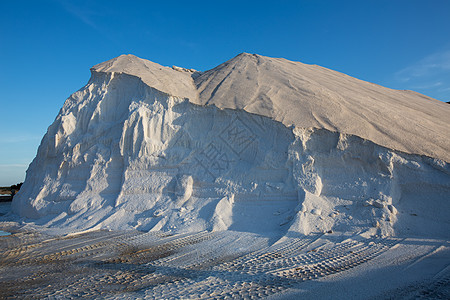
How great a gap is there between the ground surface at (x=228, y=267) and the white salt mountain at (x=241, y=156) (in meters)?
1.06

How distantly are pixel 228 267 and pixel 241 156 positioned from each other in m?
5.20

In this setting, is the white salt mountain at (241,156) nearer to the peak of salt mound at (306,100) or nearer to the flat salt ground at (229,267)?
the peak of salt mound at (306,100)

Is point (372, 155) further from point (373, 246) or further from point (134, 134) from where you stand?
point (134, 134)

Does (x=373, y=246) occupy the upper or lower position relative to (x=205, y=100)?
lower

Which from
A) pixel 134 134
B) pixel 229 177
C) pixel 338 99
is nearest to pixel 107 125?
pixel 134 134

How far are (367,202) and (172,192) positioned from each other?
636 centimetres

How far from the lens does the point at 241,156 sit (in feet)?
34.7

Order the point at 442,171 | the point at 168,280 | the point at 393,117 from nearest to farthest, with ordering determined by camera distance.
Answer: the point at 168,280
the point at 442,171
the point at 393,117

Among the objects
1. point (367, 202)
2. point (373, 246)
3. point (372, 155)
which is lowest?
point (373, 246)

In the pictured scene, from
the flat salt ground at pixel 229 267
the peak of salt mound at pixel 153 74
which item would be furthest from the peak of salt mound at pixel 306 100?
the flat salt ground at pixel 229 267

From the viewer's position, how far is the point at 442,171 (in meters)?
7.95

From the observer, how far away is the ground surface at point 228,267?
4.67 m

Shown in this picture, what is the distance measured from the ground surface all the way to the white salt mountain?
3.49 feet

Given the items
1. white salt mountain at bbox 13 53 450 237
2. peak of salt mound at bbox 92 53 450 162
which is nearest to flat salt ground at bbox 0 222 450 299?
white salt mountain at bbox 13 53 450 237
